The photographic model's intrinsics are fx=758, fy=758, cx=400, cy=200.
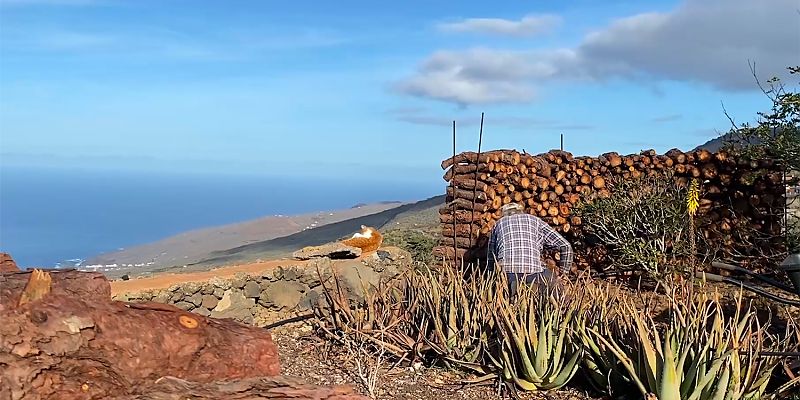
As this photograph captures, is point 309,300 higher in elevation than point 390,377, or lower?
higher

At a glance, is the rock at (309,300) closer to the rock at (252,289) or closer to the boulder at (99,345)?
the rock at (252,289)

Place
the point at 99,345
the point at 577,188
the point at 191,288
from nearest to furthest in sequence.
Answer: the point at 99,345
the point at 191,288
the point at 577,188

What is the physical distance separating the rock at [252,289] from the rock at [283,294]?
0.21ft

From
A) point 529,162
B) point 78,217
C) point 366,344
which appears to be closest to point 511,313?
point 366,344

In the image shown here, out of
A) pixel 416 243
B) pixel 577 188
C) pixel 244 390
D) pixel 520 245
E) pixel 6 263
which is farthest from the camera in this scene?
pixel 416 243

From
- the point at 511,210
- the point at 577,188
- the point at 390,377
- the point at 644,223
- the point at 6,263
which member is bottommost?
the point at 390,377

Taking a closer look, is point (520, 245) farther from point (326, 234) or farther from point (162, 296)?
point (326, 234)

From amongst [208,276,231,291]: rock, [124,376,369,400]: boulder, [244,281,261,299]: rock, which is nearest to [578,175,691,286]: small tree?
[244,281,261,299]: rock

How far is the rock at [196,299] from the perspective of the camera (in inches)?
292

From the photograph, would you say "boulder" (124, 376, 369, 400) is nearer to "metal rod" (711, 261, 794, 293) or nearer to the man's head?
"metal rod" (711, 261, 794, 293)

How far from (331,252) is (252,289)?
114 cm

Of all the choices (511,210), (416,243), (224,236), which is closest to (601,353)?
(511,210)

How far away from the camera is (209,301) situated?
7.61 metres

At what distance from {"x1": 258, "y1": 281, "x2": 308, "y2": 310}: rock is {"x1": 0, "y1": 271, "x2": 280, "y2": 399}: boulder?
5.68 metres
